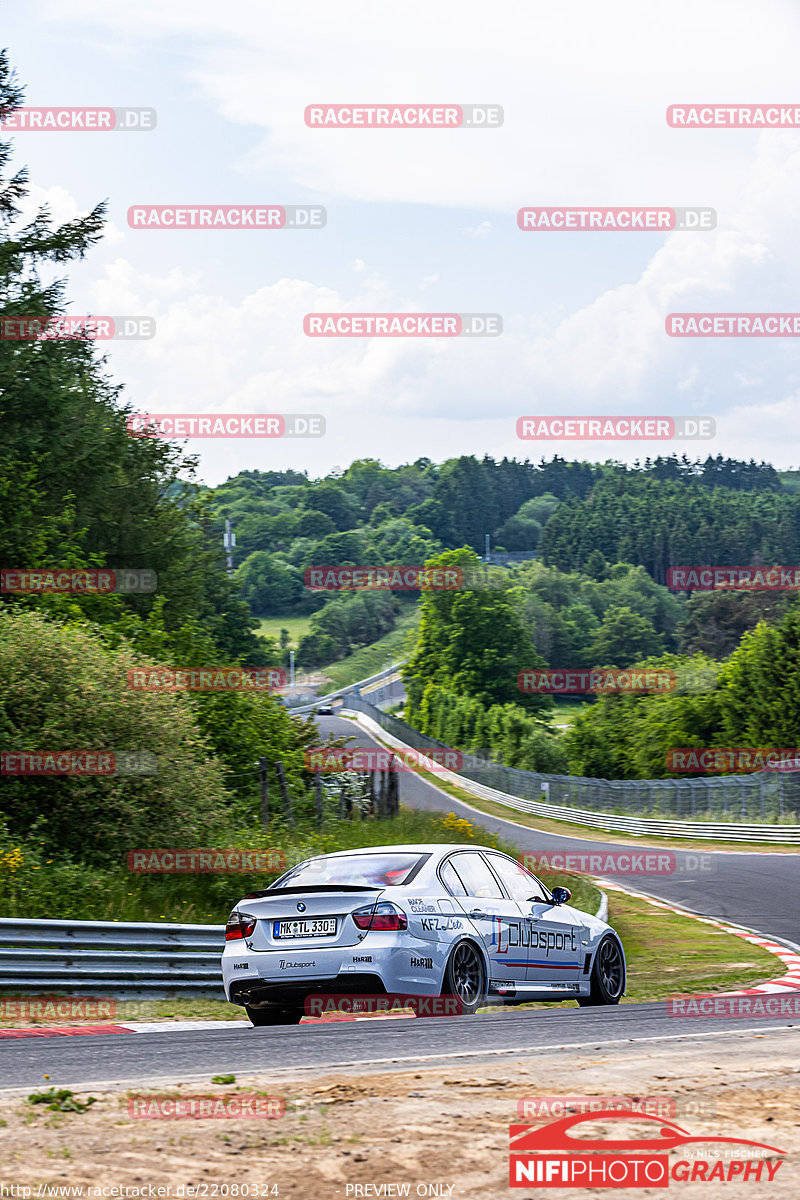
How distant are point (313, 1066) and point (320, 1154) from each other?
207cm

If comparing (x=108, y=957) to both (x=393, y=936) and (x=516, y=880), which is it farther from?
(x=516, y=880)

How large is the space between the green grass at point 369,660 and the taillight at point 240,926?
122283 millimetres

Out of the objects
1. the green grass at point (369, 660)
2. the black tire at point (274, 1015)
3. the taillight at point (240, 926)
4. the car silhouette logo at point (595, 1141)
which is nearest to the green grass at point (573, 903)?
the black tire at point (274, 1015)

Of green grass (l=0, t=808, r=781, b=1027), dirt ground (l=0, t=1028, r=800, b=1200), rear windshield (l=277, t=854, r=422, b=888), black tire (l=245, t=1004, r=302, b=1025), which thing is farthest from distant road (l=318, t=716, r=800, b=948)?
dirt ground (l=0, t=1028, r=800, b=1200)

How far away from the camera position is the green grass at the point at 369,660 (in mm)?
141750

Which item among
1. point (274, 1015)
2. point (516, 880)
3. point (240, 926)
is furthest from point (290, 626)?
point (240, 926)

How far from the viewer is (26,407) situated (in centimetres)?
2711

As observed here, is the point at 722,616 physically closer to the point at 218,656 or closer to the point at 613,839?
the point at 613,839

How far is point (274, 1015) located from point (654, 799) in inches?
1779

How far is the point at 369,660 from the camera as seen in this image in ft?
490

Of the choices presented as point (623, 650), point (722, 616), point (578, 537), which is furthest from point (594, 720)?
point (578, 537)

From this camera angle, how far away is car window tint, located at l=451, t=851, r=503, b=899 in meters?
10.3

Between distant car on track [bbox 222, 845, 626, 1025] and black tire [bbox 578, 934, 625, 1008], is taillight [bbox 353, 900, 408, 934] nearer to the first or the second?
distant car on track [bbox 222, 845, 626, 1025]

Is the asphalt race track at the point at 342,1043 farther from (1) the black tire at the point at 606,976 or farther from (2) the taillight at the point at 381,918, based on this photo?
(2) the taillight at the point at 381,918
